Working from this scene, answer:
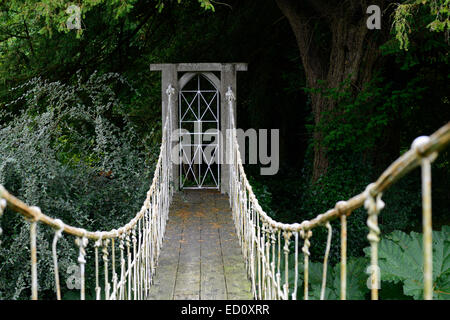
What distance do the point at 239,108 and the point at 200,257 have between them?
5.96 meters

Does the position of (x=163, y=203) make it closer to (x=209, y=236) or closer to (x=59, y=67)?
(x=209, y=236)

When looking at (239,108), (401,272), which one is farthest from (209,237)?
(239,108)

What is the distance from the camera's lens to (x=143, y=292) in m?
4.14

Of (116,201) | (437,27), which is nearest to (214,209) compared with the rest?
(116,201)

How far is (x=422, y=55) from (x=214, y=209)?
3.23 m

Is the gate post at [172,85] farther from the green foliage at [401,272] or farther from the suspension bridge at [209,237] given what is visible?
the green foliage at [401,272]

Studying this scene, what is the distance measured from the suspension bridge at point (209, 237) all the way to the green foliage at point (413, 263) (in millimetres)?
452

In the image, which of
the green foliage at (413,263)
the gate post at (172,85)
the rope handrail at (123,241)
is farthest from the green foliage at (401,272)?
the gate post at (172,85)

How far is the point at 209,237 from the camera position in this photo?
552 centimetres

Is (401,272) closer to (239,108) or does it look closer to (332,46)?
(332,46)

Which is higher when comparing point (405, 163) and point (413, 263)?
point (405, 163)

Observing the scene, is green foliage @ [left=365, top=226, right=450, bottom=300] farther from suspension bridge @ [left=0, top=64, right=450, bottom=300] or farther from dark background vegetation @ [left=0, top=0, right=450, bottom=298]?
dark background vegetation @ [left=0, top=0, right=450, bottom=298]

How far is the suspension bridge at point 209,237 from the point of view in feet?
5.41

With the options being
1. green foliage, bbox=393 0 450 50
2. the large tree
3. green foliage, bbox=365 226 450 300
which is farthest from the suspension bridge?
green foliage, bbox=393 0 450 50
